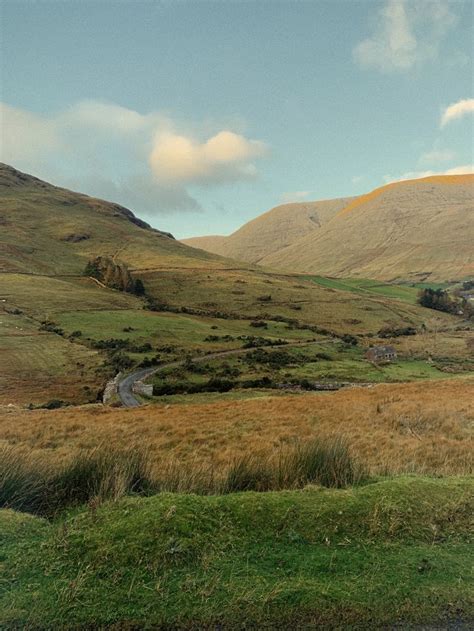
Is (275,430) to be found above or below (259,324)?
above

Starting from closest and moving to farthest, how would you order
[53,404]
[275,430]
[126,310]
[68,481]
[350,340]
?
1. [68,481]
2. [275,430]
3. [53,404]
4. [126,310]
5. [350,340]

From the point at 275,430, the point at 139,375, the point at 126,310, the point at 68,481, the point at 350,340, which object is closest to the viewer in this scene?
the point at 68,481

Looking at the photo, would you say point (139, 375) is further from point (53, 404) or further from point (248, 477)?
point (248, 477)

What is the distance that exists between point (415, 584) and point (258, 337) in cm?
9389

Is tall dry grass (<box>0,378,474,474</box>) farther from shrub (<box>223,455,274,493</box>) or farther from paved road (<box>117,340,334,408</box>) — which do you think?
paved road (<box>117,340,334,408</box>)

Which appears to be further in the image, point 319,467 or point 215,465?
point 215,465

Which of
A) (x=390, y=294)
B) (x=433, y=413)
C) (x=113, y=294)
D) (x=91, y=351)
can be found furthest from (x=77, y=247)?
(x=433, y=413)

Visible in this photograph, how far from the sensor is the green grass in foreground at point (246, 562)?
473 centimetres

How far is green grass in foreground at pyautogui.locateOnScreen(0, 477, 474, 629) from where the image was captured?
186 inches

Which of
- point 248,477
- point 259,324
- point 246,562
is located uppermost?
point 246,562

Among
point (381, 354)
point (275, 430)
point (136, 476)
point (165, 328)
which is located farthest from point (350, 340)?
point (136, 476)

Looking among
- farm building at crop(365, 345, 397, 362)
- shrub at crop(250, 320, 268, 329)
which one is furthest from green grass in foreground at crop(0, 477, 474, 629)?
shrub at crop(250, 320, 268, 329)

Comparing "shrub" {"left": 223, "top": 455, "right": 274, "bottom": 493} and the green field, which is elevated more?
"shrub" {"left": 223, "top": 455, "right": 274, "bottom": 493}

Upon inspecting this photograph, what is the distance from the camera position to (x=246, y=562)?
5.50 m
